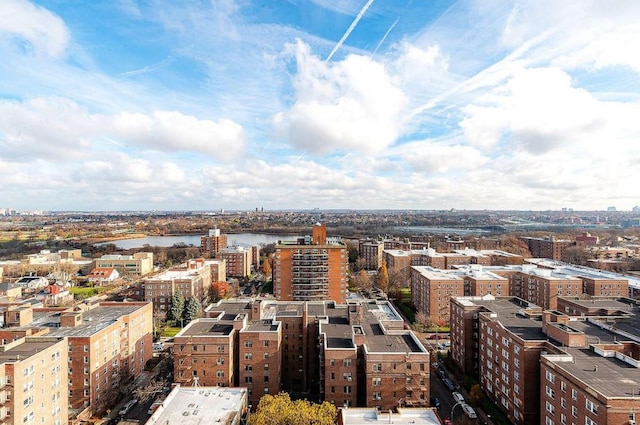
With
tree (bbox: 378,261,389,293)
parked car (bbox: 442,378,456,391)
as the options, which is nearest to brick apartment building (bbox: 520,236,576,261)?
tree (bbox: 378,261,389,293)

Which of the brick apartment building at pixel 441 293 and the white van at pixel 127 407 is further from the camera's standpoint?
the brick apartment building at pixel 441 293

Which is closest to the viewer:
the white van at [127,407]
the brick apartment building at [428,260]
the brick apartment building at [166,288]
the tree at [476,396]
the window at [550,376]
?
the window at [550,376]

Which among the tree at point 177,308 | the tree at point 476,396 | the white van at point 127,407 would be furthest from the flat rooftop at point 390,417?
the tree at point 177,308

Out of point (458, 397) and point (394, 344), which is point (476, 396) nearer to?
point (458, 397)

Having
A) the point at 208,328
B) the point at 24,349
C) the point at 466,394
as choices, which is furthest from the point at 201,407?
the point at 466,394

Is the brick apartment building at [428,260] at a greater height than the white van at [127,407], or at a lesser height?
greater

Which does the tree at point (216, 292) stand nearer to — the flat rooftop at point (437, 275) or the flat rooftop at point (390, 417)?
the flat rooftop at point (437, 275)

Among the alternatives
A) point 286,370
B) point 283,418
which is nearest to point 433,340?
point 286,370
